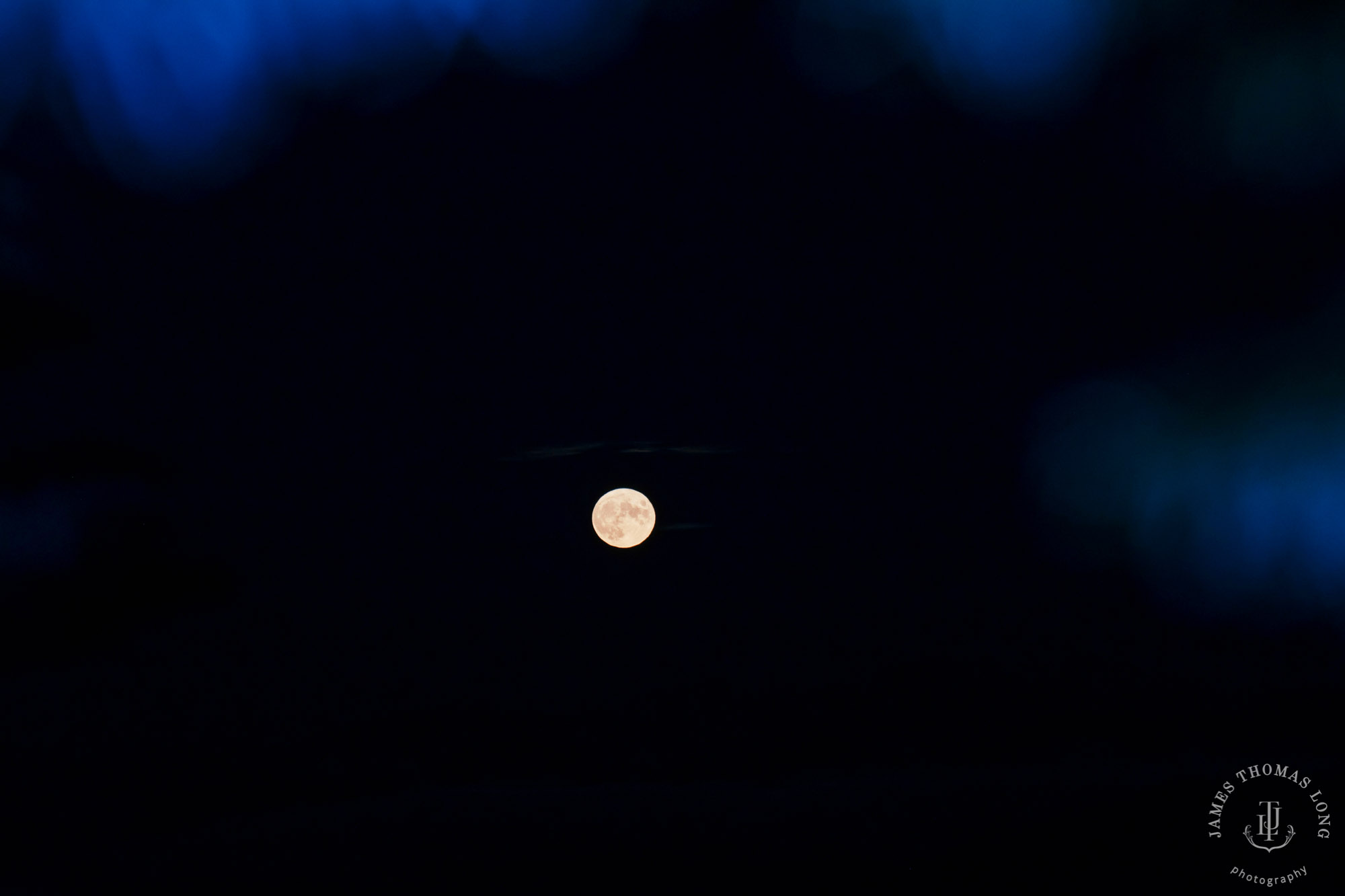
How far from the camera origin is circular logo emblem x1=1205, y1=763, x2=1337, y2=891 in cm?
203

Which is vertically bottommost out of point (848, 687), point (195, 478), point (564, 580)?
point (848, 687)

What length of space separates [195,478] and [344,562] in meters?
0.34

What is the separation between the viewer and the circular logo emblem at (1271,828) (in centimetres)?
203

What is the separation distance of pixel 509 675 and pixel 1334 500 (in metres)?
1.78

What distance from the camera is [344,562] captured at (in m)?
1.98

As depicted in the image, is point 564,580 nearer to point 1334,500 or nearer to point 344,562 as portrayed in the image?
point 344,562

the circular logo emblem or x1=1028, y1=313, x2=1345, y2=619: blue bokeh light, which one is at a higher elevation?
x1=1028, y1=313, x2=1345, y2=619: blue bokeh light

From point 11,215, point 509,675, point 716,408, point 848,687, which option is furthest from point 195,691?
point 848,687

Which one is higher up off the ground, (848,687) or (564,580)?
(564,580)

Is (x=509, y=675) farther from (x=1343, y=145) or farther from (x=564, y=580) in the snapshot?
(x=1343, y=145)

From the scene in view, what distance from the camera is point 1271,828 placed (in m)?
2.03

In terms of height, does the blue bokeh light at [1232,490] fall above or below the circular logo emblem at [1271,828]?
above

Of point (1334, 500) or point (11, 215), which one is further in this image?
point (1334, 500)

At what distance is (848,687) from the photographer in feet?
6.66
